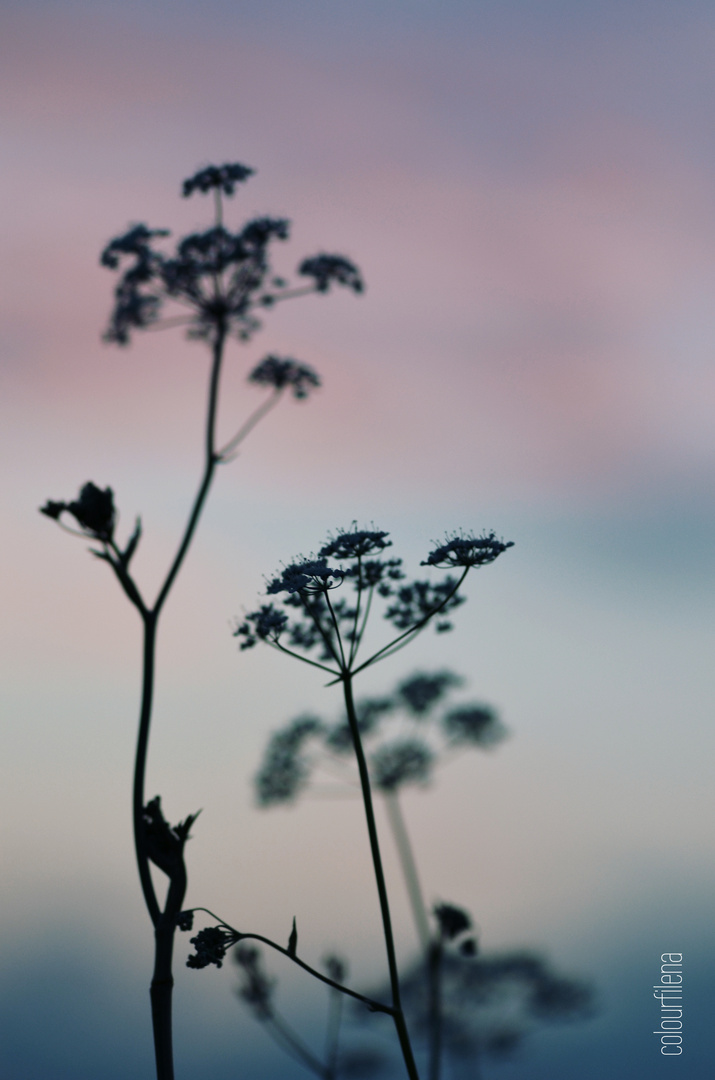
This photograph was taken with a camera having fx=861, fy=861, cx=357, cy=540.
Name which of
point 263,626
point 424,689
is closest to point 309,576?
point 263,626

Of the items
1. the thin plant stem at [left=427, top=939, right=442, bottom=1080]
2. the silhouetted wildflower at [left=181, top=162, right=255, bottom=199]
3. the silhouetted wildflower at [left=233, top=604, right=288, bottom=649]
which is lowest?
the thin plant stem at [left=427, top=939, right=442, bottom=1080]

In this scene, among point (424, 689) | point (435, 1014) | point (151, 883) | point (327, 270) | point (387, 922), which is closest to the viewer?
point (387, 922)

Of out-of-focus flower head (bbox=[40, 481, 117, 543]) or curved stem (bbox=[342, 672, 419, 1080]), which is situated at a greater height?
out-of-focus flower head (bbox=[40, 481, 117, 543])

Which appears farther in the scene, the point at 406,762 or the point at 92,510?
the point at 406,762

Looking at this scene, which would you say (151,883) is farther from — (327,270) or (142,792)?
(327,270)

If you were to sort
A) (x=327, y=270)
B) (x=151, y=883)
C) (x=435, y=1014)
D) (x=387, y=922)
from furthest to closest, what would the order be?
(x=327, y=270), (x=435, y=1014), (x=151, y=883), (x=387, y=922)

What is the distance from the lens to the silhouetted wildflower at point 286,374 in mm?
9991

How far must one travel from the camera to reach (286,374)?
1005 centimetres

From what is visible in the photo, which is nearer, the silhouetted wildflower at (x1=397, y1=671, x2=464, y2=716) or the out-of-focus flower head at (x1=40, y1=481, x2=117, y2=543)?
the out-of-focus flower head at (x1=40, y1=481, x2=117, y2=543)

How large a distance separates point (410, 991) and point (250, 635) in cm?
1178

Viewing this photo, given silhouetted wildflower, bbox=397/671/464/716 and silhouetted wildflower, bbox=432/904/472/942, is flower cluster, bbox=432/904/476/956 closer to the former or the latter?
silhouetted wildflower, bbox=432/904/472/942

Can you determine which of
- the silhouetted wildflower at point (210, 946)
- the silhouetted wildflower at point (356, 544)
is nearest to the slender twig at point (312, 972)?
the silhouetted wildflower at point (210, 946)

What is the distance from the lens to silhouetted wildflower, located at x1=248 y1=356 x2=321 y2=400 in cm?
999

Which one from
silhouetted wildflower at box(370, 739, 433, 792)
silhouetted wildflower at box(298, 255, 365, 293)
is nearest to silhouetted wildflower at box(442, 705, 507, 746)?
silhouetted wildflower at box(370, 739, 433, 792)
